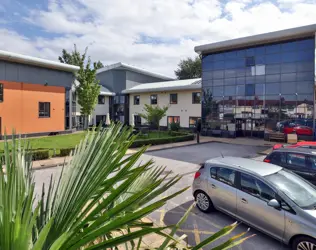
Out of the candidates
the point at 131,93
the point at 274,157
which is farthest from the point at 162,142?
the point at 131,93

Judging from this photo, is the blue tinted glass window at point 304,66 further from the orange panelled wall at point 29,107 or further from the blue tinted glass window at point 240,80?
the orange panelled wall at point 29,107

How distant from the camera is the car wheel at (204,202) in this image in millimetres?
6891

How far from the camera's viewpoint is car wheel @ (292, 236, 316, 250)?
449 centimetres

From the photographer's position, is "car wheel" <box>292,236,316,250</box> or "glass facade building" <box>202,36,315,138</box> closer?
"car wheel" <box>292,236,316,250</box>

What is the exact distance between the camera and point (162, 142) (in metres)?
20.6

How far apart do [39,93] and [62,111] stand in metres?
3.30

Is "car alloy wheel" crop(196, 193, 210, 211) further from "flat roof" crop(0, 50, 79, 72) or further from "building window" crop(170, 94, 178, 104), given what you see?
"building window" crop(170, 94, 178, 104)

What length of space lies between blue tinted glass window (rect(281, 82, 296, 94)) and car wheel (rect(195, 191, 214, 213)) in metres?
19.6

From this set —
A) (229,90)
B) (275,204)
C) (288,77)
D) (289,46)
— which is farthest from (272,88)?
(275,204)

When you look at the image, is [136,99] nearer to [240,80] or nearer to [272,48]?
[240,80]

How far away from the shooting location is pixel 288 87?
22.1 m

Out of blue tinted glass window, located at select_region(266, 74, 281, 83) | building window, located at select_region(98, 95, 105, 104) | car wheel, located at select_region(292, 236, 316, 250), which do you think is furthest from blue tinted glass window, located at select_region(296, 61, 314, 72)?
building window, located at select_region(98, 95, 105, 104)

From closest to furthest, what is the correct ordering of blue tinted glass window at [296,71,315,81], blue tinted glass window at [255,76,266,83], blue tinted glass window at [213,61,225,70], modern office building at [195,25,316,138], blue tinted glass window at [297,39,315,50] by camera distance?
1. blue tinted glass window at [297,39,315,50]
2. blue tinted glass window at [296,71,315,81]
3. modern office building at [195,25,316,138]
4. blue tinted glass window at [255,76,266,83]
5. blue tinted glass window at [213,61,225,70]

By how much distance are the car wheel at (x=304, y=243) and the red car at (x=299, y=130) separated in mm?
19731
